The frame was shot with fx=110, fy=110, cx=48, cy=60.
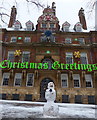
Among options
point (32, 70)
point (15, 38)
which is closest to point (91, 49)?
point (32, 70)

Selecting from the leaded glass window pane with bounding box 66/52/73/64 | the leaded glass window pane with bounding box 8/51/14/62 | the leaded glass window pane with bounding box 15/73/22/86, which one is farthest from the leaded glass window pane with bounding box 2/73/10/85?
the leaded glass window pane with bounding box 66/52/73/64

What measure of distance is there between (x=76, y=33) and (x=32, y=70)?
36.5 ft

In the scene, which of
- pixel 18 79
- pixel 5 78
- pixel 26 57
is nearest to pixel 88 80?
pixel 26 57

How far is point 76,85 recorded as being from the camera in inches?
682

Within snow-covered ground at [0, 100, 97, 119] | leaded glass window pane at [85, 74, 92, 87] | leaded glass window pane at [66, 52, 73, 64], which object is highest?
leaded glass window pane at [66, 52, 73, 64]

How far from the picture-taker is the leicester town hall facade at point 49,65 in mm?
16609

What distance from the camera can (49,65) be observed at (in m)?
18.7

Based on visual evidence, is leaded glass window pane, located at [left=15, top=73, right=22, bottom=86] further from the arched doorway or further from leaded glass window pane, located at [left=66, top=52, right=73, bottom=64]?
leaded glass window pane, located at [left=66, top=52, right=73, bottom=64]

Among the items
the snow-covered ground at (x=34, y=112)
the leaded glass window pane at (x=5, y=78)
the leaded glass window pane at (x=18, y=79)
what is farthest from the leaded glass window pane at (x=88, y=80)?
the leaded glass window pane at (x=5, y=78)

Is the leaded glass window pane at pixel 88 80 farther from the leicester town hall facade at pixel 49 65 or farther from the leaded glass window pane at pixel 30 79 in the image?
the leaded glass window pane at pixel 30 79

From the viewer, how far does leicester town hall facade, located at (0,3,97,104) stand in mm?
16609

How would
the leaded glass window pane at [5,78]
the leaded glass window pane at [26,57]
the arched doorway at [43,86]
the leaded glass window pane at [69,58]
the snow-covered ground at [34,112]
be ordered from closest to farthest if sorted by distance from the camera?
1. the snow-covered ground at [34,112]
2. the arched doorway at [43,86]
3. the leaded glass window pane at [5,78]
4. the leaded glass window pane at [69,58]
5. the leaded glass window pane at [26,57]

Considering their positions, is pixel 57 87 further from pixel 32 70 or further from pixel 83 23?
pixel 83 23

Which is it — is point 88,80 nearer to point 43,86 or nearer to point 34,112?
point 43,86
